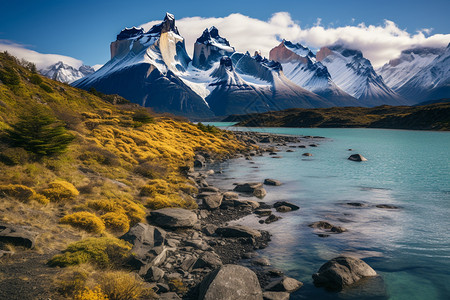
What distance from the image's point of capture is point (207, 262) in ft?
35.7

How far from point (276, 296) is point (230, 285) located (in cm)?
174

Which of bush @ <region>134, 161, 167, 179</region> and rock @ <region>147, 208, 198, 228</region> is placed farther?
bush @ <region>134, 161, 167, 179</region>

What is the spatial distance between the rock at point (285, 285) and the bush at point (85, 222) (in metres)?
7.56

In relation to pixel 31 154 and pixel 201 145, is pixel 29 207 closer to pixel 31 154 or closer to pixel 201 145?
pixel 31 154

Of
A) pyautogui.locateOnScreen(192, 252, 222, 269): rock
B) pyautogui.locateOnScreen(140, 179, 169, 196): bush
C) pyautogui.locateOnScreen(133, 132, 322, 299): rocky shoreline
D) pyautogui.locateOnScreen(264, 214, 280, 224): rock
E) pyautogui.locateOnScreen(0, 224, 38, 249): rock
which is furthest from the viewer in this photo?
pyautogui.locateOnScreen(140, 179, 169, 196): bush

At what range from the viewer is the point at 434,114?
134750mm

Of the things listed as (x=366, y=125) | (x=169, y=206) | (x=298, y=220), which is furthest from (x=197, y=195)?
(x=366, y=125)

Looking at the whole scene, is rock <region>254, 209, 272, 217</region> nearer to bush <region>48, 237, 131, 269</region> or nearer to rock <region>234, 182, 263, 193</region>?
rock <region>234, 182, 263, 193</region>

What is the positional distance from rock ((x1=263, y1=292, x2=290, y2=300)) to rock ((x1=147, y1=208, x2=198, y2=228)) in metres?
6.49

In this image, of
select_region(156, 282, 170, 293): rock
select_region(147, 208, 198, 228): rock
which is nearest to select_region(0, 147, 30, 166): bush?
select_region(147, 208, 198, 228): rock

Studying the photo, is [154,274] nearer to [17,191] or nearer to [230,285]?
[230,285]

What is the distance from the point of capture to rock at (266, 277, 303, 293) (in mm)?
9562

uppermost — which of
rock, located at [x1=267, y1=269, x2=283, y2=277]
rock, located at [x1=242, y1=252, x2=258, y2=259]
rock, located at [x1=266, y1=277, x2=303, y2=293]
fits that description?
rock, located at [x1=266, y1=277, x2=303, y2=293]

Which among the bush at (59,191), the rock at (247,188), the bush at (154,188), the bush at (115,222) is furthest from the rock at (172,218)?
the rock at (247,188)
